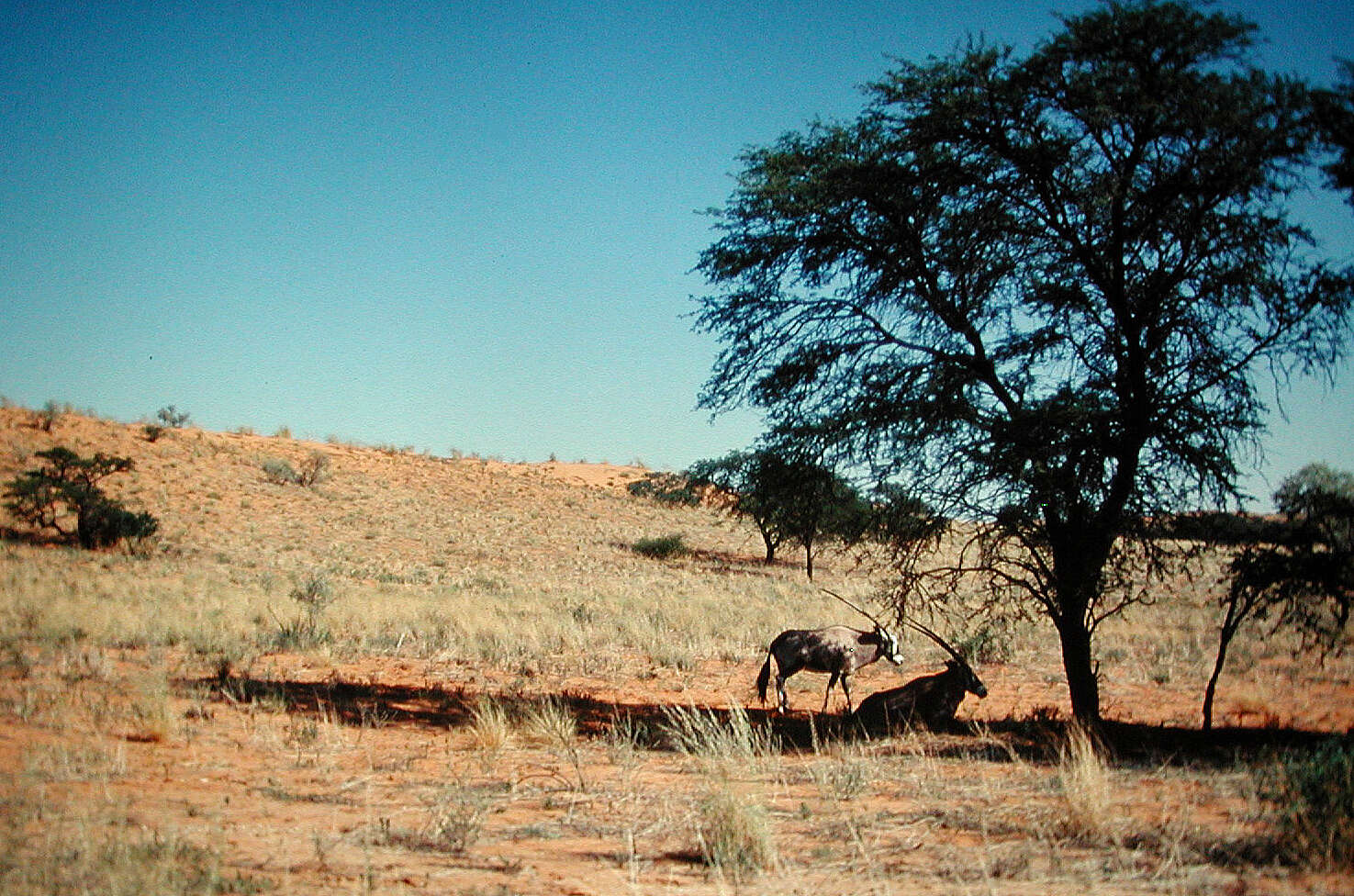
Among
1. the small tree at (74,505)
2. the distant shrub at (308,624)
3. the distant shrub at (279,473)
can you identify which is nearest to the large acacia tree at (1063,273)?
the distant shrub at (308,624)

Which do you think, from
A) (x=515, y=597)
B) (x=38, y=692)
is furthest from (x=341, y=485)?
(x=38, y=692)

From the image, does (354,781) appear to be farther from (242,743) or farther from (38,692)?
(38,692)

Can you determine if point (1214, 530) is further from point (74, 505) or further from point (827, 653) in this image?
point (74, 505)

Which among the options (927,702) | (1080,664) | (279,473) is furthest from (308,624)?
(279,473)

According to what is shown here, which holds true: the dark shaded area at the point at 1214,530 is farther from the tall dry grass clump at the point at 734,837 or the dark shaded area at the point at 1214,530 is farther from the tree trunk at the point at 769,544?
the tree trunk at the point at 769,544

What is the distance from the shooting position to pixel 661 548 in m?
41.1

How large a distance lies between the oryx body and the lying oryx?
2.57ft

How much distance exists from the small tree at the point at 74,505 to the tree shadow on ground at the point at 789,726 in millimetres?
22606

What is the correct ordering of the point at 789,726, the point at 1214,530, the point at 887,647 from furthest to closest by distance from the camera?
the point at 887,647
the point at 789,726
the point at 1214,530

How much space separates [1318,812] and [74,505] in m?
35.9

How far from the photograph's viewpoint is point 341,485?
48969 mm

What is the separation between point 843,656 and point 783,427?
3224 millimetres

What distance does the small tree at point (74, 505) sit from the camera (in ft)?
97.1

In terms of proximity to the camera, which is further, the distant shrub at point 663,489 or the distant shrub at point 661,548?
the distant shrub at point 663,489
